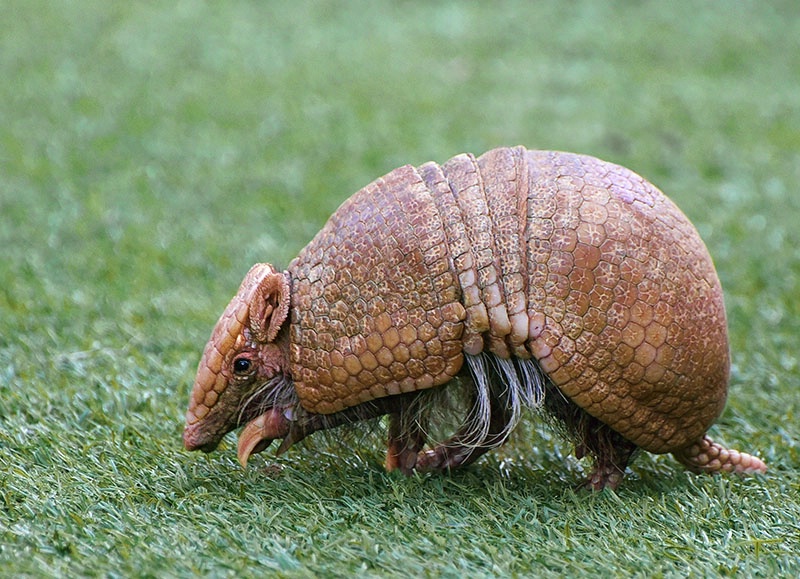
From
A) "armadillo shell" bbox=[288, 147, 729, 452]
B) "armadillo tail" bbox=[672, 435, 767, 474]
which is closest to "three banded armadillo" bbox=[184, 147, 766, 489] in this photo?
"armadillo shell" bbox=[288, 147, 729, 452]

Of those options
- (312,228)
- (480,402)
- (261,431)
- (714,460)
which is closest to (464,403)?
(480,402)

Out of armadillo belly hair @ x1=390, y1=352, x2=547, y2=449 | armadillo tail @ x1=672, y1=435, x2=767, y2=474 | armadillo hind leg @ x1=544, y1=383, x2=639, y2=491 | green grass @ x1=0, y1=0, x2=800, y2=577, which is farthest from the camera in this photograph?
armadillo tail @ x1=672, y1=435, x2=767, y2=474

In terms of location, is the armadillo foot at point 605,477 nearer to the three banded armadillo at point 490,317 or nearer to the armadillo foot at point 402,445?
the three banded armadillo at point 490,317

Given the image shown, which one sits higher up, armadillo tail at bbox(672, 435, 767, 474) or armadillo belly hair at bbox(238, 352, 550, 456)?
armadillo belly hair at bbox(238, 352, 550, 456)

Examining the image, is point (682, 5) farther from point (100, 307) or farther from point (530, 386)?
point (530, 386)

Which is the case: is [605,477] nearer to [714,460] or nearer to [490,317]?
[714,460]

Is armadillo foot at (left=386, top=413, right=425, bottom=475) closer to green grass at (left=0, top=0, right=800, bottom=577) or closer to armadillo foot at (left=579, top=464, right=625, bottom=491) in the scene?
green grass at (left=0, top=0, right=800, bottom=577)

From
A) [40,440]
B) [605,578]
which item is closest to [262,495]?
[40,440]
